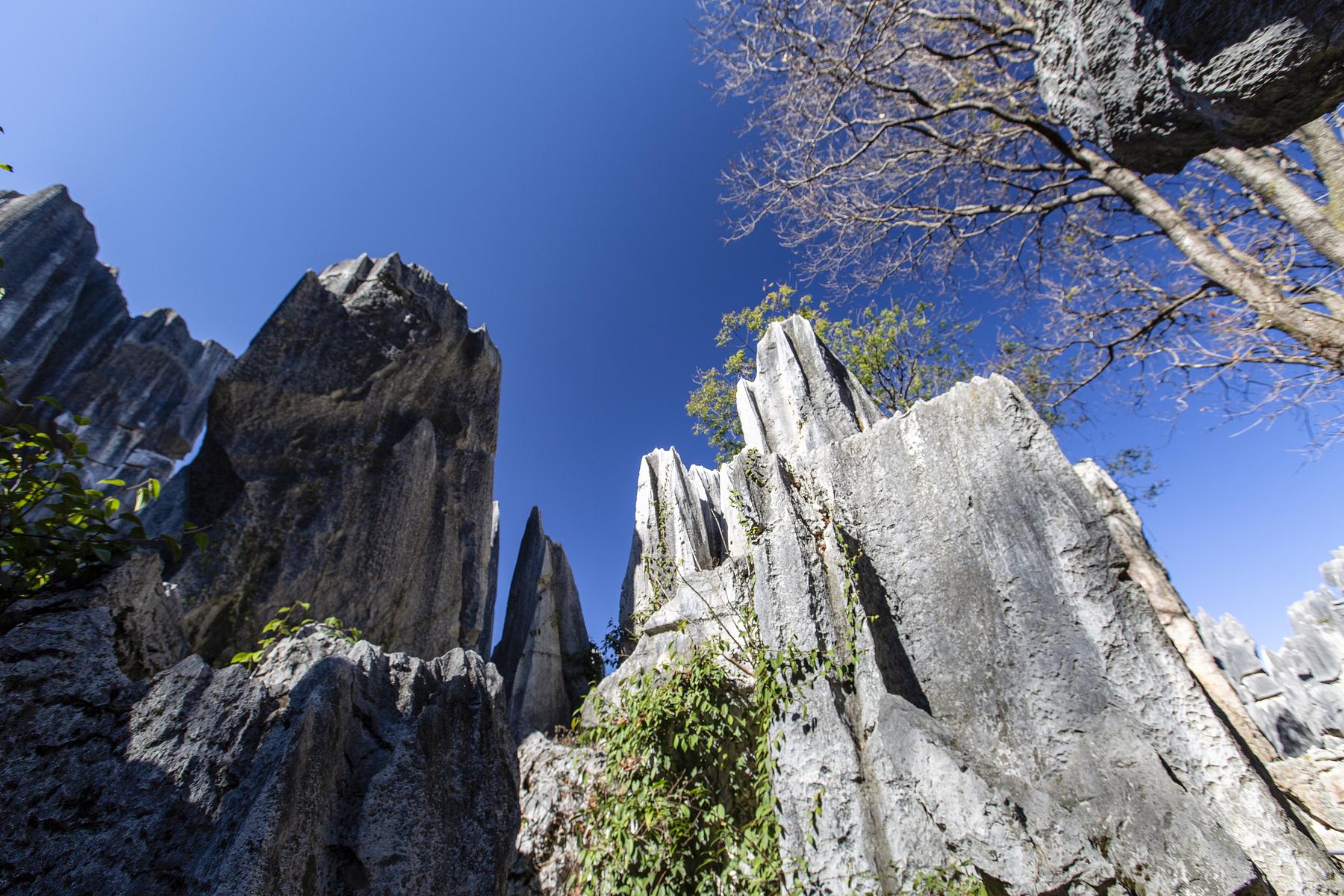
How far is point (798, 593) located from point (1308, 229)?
6.00 meters

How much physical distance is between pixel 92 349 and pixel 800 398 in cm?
3504

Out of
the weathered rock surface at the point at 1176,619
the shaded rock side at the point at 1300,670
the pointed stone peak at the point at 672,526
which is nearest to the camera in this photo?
Answer: the weathered rock surface at the point at 1176,619

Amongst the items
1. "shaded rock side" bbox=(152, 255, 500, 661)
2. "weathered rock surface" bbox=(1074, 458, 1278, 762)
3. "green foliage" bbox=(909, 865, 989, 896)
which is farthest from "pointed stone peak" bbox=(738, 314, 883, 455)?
"shaded rock side" bbox=(152, 255, 500, 661)

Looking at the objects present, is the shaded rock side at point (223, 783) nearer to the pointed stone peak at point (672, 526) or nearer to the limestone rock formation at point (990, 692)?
the limestone rock formation at point (990, 692)

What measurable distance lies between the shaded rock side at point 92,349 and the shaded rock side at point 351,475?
17562mm

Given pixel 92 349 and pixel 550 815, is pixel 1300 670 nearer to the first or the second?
pixel 550 815

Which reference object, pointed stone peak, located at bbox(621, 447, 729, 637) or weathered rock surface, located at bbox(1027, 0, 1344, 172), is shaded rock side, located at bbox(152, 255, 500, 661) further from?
weathered rock surface, located at bbox(1027, 0, 1344, 172)

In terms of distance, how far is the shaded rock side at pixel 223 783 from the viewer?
2057 mm

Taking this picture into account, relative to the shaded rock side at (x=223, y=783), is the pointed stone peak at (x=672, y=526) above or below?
above

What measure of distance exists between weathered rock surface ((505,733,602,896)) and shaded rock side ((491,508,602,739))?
2.52 m

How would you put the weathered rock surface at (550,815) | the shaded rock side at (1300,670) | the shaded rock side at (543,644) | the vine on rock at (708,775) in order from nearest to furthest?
the vine on rock at (708,775)
the weathered rock surface at (550,815)
the shaded rock side at (543,644)
the shaded rock side at (1300,670)

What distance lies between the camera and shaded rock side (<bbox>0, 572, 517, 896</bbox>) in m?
2.06

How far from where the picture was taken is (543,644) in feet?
34.0

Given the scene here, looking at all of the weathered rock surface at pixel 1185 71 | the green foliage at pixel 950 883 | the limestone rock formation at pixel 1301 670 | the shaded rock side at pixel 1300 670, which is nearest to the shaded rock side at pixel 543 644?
the green foliage at pixel 950 883
